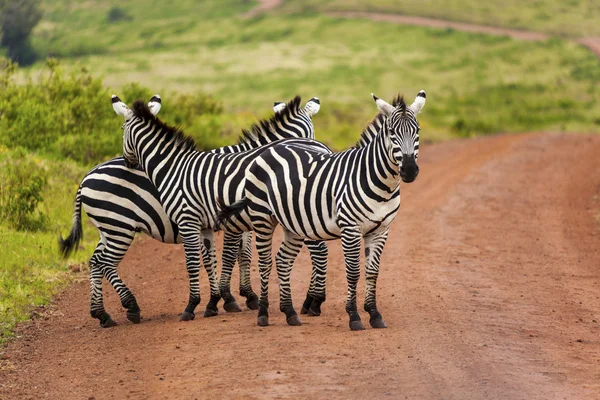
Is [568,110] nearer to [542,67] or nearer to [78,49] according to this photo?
[542,67]

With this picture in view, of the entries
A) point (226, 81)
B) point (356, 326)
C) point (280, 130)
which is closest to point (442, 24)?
point (226, 81)

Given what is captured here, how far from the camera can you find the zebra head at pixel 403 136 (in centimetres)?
833

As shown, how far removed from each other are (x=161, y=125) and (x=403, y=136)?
2894 mm

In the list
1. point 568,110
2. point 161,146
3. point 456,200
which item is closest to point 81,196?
point 161,146

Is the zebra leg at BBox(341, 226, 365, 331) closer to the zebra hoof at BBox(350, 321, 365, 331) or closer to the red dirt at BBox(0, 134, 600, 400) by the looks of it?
the zebra hoof at BBox(350, 321, 365, 331)

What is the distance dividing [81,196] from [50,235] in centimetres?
342

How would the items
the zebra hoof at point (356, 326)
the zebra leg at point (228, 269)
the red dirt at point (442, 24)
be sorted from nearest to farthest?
the zebra hoof at point (356, 326) → the zebra leg at point (228, 269) → the red dirt at point (442, 24)

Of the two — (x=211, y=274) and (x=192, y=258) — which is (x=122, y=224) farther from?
(x=211, y=274)

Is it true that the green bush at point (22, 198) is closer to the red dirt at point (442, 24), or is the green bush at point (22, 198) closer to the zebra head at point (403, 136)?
the zebra head at point (403, 136)

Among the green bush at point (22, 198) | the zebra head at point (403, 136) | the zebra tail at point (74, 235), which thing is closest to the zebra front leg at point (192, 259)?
the zebra tail at point (74, 235)

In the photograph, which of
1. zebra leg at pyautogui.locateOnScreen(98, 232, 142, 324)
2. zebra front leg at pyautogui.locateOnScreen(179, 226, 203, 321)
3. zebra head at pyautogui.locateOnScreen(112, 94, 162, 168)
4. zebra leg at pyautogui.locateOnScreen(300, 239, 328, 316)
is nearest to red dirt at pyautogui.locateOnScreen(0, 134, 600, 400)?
zebra leg at pyautogui.locateOnScreen(300, 239, 328, 316)

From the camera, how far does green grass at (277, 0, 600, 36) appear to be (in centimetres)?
5388

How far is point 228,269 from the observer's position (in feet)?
33.2

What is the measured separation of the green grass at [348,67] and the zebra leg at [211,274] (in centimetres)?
1608
